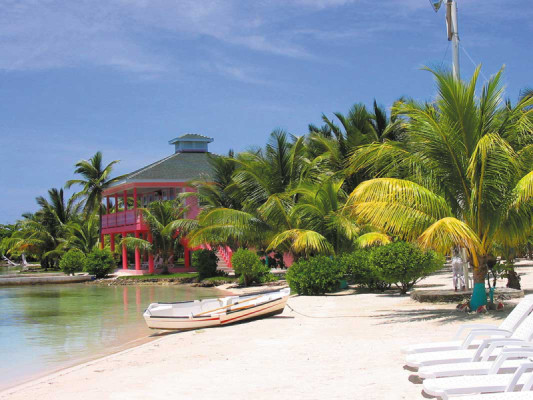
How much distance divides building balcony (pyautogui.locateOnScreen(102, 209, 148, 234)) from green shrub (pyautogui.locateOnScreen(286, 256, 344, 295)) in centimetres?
1932

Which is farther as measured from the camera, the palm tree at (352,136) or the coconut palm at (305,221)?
the palm tree at (352,136)

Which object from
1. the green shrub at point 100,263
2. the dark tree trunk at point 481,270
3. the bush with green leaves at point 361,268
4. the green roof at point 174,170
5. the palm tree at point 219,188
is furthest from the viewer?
the green shrub at point 100,263

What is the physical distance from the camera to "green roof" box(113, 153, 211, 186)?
3962cm

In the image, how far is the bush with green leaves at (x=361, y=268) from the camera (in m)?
20.3

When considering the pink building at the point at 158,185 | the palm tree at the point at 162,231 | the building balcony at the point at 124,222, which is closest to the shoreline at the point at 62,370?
the palm tree at the point at 162,231

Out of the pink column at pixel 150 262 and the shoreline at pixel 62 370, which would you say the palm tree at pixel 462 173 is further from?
the pink column at pixel 150 262

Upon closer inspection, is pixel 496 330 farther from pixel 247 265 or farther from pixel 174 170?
pixel 174 170

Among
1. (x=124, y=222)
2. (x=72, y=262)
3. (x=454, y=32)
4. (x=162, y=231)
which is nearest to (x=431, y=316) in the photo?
(x=454, y=32)

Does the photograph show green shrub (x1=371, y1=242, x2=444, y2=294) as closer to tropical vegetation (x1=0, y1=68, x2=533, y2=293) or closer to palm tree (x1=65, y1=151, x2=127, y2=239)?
tropical vegetation (x1=0, y1=68, x2=533, y2=293)

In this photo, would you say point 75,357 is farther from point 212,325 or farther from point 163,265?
point 163,265

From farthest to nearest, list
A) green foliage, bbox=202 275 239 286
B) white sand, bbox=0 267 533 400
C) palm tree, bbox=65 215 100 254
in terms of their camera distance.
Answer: palm tree, bbox=65 215 100 254 → green foliage, bbox=202 275 239 286 → white sand, bbox=0 267 533 400

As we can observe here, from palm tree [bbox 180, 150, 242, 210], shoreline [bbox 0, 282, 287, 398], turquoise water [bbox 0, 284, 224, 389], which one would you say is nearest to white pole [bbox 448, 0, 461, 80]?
shoreline [bbox 0, 282, 287, 398]

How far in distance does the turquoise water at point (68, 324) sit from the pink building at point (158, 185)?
7.25 m

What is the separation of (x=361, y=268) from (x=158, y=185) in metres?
21.9
